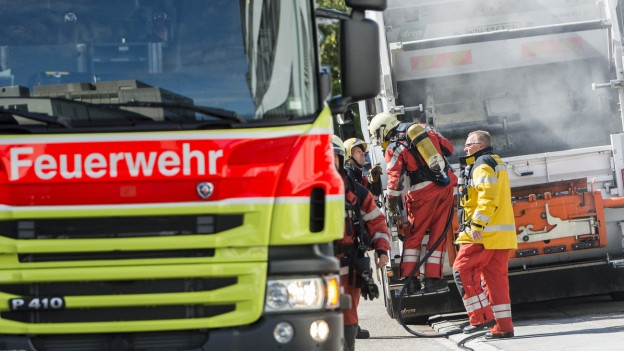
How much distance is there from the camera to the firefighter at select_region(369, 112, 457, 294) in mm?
11055

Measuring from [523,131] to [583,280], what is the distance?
167 cm

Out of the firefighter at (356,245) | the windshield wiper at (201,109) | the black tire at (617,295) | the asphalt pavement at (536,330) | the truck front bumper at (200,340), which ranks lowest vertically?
the asphalt pavement at (536,330)

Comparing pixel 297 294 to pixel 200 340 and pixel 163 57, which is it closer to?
pixel 200 340

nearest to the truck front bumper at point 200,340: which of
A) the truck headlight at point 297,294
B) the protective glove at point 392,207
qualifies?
the truck headlight at point 297,294

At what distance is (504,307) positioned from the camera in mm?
10031

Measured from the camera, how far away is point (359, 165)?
36.3ft

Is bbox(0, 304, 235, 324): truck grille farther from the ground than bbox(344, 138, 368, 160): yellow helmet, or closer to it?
closer to it

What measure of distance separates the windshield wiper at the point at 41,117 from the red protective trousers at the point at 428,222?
5.66m

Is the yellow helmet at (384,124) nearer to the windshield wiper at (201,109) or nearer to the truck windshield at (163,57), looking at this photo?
the truck windshield at (163,57)

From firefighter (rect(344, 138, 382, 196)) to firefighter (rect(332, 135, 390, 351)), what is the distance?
1570 millimetres

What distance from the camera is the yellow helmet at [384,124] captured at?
11414mm

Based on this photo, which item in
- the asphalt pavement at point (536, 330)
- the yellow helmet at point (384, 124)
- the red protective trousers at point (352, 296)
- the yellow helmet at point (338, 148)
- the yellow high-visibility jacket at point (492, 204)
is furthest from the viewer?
the yellow helmet at point (384, 124)

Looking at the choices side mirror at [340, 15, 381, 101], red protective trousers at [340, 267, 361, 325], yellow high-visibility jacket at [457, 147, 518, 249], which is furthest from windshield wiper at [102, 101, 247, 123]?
yellow high-visibility jacket at [457, 147, 518, 249]

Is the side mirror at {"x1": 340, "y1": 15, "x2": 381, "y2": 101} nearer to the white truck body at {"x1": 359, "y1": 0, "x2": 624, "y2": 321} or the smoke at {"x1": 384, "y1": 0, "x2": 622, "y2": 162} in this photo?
the white truck body at {"x1": 359, "y1": 0, "x2": 624, "y2": 321}
